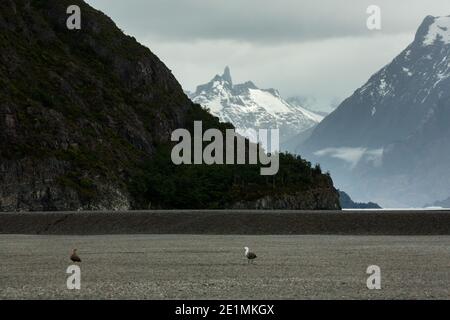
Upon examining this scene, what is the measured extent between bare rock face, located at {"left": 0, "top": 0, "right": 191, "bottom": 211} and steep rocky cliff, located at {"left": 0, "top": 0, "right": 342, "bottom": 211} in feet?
0.69

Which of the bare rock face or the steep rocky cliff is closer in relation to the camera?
the bare rock face

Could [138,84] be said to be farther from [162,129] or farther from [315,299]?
[315,299]

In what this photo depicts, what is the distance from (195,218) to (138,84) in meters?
129

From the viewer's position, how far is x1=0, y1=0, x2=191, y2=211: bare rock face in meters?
136

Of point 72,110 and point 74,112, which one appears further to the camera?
point 72,110

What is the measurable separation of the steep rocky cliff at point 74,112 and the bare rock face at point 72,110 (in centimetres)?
21

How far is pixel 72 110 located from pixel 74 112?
71cm

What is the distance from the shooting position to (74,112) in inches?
6280

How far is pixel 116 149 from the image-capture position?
161 metres

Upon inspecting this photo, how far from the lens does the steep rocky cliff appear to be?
13612cm

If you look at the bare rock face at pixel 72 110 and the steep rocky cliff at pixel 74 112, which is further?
the steep rocky cliff at pixel 74 112

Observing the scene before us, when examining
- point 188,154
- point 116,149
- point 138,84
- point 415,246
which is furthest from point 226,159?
point 415,246

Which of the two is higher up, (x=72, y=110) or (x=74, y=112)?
(x=72, y=110)

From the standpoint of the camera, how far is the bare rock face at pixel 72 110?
136000mm
